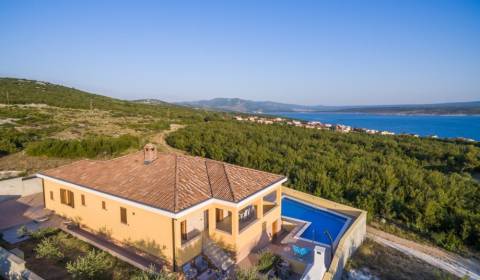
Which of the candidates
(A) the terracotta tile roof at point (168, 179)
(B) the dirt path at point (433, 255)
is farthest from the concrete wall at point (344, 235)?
(A) the terracotta tile roof at point (168, 179)

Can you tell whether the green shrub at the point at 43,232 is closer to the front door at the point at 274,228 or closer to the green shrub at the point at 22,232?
the green shrub at the point at 22,232

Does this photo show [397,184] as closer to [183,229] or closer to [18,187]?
[183,229]

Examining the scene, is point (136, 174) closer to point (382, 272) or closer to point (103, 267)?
point (103, 267)

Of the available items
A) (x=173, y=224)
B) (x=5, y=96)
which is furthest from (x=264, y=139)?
(x=5, y=96)

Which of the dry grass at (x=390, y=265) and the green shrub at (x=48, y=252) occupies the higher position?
the green shrub at (x=48, y=252)

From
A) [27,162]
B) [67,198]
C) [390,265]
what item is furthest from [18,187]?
[390,265]
